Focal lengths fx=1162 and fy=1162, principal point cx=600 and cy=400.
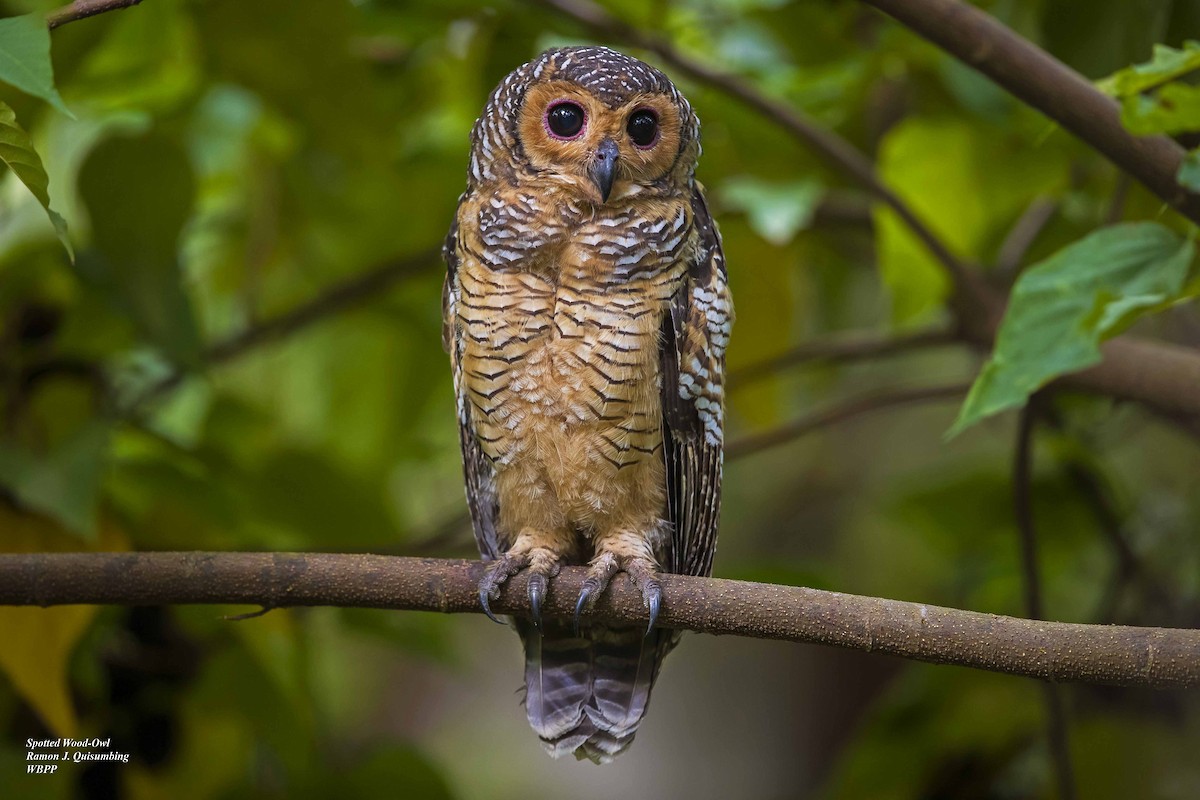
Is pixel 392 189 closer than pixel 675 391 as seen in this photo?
No

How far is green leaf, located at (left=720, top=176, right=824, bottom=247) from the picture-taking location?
2.63 m

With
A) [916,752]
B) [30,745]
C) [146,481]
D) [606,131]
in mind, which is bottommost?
[916,752]

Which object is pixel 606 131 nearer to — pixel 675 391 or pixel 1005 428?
pixel 675 391

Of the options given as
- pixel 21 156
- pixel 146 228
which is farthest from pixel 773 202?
pixel 21 156

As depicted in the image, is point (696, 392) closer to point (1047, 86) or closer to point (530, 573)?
point (530, 573)

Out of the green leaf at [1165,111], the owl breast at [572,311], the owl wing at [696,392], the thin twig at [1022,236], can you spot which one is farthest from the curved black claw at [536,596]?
the thin twig at [1022,236]

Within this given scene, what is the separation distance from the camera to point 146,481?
8.29ft

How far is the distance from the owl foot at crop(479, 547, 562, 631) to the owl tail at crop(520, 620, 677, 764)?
0.16 meters

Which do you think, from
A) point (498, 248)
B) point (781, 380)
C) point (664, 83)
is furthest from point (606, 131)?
point (781, 380)

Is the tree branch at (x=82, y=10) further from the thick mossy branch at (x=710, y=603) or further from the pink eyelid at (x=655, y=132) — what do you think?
the pink eyelid at (x=655, y=132)

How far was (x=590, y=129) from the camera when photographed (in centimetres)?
212

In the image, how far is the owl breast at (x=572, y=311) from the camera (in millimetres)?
2219

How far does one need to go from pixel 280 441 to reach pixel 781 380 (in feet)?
5.69

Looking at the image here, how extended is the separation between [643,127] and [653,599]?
85 centimetres
